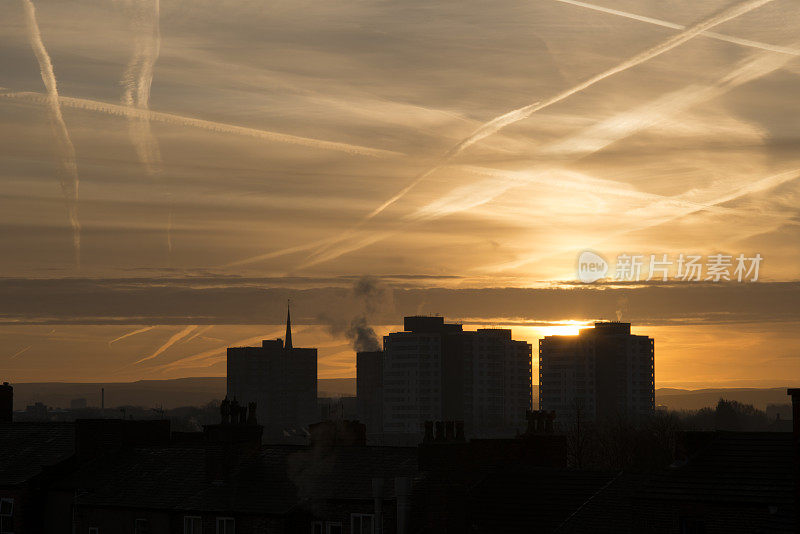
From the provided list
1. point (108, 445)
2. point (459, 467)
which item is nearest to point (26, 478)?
point (108, 445)

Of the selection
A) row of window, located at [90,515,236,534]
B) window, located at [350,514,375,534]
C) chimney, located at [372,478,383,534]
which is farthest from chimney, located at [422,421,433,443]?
row of window, located at [90,515,236,534]

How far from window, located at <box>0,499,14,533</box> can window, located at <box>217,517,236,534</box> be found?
1350cm

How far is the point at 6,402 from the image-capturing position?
2923 inches

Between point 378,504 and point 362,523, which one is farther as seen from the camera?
point 362,523

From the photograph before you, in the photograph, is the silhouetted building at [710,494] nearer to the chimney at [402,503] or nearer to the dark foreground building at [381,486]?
the dark foreground building at [381,486]

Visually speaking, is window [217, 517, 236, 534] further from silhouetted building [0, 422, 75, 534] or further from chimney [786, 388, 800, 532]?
chimney [786, 388, 800, 532]

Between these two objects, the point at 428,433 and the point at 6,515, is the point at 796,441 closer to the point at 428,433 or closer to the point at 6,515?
the point at 428,433

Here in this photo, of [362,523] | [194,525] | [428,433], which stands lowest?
[194,525]

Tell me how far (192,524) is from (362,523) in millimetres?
8457

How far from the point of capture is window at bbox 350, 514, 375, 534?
46812 millimetres

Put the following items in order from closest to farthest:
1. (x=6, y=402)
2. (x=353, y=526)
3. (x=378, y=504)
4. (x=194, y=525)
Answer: (x=378, y=504), (x=353, y=526), (x=194, y=525), (x=6, y=402)

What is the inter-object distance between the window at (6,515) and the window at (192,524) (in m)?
11.5

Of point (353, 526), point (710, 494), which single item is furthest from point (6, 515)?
point (710, 494)

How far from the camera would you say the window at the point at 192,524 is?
50.3m
